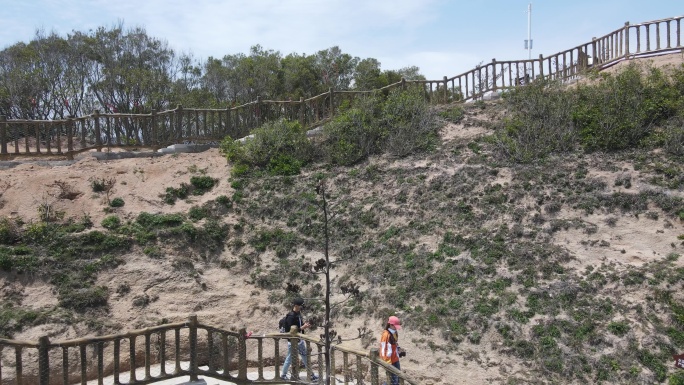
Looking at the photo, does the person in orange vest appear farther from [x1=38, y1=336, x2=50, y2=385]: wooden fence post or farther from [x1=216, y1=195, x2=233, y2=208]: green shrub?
[x1=216, y1=195, x2=233, y2=208]: green shrub

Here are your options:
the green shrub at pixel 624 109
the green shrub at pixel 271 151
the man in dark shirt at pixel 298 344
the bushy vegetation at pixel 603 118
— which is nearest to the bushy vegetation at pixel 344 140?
the green shrub at pixel 271 151

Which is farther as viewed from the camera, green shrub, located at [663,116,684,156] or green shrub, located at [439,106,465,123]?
green shrub, located at [439,106,465,123]

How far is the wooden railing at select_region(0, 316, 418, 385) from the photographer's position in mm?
9078

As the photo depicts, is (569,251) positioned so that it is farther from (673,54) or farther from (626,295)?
(673,54)

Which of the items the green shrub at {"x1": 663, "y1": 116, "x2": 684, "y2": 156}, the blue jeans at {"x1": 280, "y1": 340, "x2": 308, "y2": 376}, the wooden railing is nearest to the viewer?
the wooden railing

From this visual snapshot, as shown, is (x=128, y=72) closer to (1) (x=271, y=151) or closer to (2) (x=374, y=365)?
(1) (x=271, y=151)

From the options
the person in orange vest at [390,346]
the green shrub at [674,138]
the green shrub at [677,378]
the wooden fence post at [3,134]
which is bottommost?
the green shrub at [677,378]

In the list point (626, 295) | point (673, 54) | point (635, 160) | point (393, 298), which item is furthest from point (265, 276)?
point (673, 54)

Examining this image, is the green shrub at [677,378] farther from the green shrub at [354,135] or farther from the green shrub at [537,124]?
the green shrub at [354,135]

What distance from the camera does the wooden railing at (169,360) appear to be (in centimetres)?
908

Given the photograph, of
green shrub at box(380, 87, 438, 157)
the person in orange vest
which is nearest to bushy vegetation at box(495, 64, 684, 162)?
green shrub at box(380, 87, 438, 157)

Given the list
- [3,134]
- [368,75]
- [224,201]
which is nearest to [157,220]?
[224,201]

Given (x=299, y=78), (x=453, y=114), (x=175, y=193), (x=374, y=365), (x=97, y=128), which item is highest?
(x=299, y=78)

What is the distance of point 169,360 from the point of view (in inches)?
484
